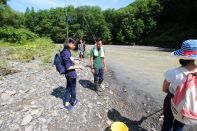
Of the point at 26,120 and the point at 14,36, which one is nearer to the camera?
the point at 26,120

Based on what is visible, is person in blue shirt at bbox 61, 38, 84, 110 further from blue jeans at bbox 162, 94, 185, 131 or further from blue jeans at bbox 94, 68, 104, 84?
blue jeans at bbox 162, 94, 185, 131

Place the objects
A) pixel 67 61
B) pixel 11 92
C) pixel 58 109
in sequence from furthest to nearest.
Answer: pixel 11 92, pixel 58 109, pixel 67 61

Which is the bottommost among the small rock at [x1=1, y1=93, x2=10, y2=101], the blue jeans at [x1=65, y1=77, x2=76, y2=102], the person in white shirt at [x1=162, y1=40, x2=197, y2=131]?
the small rock at [x1=1, y1=93, x2=10, y2=101]

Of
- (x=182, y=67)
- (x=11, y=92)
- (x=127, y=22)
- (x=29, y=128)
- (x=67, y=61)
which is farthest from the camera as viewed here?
(x=127, y=22)

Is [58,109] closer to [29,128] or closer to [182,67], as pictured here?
[29,128]

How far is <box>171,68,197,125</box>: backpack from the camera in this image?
3.99 metres

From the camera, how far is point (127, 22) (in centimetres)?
7125

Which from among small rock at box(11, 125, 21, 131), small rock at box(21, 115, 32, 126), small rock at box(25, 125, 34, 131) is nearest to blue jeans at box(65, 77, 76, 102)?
small rock at box(21, 115, 32, 126)

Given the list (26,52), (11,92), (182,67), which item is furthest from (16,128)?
(26,52)

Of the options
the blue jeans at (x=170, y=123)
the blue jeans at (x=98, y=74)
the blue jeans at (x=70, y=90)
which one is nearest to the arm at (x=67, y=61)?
the blue jeans at (x=70, y=90)

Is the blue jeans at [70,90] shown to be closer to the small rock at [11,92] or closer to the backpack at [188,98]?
the small rock at [11,92]

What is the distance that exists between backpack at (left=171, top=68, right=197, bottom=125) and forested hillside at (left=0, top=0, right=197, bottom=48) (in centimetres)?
3215

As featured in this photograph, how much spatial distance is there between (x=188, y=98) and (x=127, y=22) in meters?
68.5

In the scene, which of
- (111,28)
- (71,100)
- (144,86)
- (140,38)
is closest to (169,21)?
(140,38)
